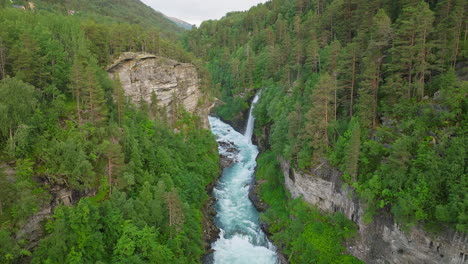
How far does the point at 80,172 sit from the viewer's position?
24234 millimetres

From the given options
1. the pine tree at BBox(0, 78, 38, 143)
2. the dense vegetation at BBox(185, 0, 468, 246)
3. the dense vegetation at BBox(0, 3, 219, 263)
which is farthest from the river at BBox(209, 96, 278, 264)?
the pine tree at BBox(0, 78, 38, 143)

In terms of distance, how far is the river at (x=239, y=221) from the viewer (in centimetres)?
3083

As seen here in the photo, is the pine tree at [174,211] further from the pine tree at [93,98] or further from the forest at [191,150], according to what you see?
the pine tree at [93,98]

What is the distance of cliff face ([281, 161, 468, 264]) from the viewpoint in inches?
823

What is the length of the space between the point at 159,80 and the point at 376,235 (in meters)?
39.6

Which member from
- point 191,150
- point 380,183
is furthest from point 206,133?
point 380,183

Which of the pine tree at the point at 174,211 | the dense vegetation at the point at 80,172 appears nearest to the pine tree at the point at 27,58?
the dense vegetation at the point at 80,172

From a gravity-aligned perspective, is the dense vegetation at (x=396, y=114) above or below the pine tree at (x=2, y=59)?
below

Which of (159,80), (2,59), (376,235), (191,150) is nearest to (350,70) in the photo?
(376,235)

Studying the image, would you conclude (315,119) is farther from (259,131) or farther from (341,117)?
(259,131)

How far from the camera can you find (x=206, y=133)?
54031 mm

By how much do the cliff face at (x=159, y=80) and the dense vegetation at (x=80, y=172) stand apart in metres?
6.65

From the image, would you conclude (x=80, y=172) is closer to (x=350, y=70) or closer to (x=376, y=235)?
(x=376, y=235)

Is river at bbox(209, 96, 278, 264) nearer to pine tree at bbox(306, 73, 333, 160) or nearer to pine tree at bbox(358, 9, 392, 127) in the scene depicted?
pine tree at bbox(306, 73, 333, 160)
